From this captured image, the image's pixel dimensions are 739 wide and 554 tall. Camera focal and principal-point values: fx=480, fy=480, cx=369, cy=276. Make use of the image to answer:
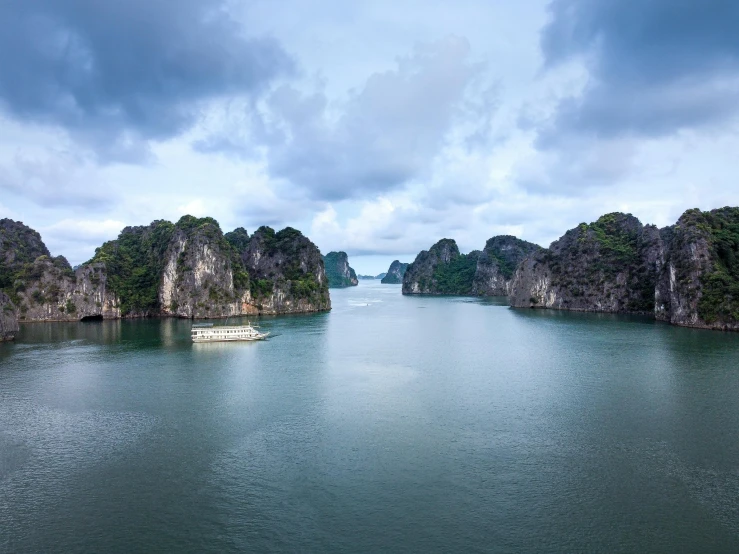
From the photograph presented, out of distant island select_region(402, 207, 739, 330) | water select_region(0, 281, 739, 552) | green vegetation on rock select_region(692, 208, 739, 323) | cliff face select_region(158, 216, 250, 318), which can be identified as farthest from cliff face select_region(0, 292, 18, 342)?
distant island select_region(402, 207, 739, 330)

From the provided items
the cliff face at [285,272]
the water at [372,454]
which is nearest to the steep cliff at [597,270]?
the cliff face at [285,272]

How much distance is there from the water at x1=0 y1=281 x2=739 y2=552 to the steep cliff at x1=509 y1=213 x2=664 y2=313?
70.9 meters

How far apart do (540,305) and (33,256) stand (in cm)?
15014

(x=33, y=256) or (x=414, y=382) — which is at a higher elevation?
(x=33, y=256)

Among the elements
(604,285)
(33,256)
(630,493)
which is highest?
(33,256)

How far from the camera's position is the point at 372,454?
31.5m

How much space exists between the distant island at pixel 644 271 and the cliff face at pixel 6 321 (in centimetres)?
12292

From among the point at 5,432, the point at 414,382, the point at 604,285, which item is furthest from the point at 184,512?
the point at 604,285

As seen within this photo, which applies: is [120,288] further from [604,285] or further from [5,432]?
[604,285]

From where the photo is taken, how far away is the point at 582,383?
50.1 meters

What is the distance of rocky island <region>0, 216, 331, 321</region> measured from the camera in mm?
113625

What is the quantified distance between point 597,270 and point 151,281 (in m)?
124

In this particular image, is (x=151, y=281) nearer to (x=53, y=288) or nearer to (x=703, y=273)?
(x=53, y=288)

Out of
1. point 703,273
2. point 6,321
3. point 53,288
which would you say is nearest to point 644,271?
point 703,273
